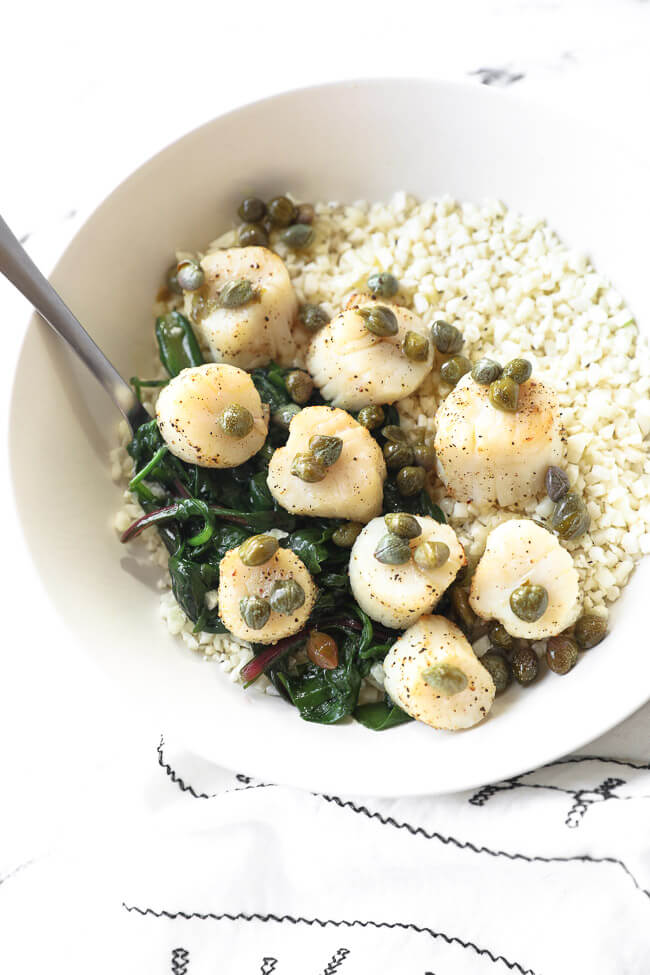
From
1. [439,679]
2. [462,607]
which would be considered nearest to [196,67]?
[462,607]

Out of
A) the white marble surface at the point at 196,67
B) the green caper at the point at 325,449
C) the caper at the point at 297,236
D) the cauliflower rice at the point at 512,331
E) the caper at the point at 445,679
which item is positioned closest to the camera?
the caper at the point at 445,679

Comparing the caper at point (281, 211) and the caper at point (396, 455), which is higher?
the caper at point (281, 211)

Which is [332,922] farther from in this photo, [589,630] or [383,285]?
[383,285]

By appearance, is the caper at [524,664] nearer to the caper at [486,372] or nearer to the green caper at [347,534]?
the green caper at [347,534]

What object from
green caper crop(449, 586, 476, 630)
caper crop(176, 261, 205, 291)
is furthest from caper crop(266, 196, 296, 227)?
green caper crop(449, 586, 476, 630)

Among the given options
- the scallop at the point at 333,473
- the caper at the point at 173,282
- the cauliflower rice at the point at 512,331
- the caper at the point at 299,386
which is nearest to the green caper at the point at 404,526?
the scallop at the point at 333,473

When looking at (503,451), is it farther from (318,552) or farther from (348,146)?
(348,146)

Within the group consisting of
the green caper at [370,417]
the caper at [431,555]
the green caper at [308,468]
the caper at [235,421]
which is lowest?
the caper at [431,555]

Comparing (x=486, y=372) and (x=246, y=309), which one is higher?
(x=246, y=309)
